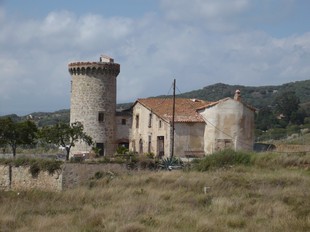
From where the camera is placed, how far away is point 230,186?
2153cm

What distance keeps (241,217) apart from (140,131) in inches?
1000

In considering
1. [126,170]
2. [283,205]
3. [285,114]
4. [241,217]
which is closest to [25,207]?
[241,217]

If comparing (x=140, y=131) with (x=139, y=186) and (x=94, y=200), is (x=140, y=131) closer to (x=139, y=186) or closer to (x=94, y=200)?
(x=139, y=186)

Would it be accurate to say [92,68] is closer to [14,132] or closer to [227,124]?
[14,132]

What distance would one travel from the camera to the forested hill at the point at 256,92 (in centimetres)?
10938

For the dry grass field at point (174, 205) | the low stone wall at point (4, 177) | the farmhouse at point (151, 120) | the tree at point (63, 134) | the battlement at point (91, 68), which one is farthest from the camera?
the battlement at point (91, 68)

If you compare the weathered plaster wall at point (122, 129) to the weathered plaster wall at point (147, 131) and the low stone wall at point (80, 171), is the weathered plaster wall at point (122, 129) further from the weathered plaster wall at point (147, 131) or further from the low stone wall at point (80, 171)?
the low stone wall at point (80, 171)

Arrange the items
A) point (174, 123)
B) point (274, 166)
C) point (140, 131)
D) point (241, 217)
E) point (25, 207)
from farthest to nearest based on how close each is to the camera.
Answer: point (140, 131), point (174, 123), point (274, 166), point (25, 207), point (241, 217)

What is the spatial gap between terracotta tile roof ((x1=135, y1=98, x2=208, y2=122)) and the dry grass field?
40.9 ft

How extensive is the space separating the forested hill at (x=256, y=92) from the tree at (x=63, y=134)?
2810 inches

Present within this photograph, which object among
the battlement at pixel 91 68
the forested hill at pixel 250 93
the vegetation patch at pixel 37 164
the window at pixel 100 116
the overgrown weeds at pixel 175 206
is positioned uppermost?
the forested hill at pixel 250 93

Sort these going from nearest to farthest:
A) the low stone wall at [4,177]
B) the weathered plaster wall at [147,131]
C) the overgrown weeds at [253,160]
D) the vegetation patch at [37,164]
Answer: the vegetation patch at [37,164]
the overgrown weeds at [253,160]
the low stone wall at [4,177]
the weathered plaster wall at [147,131]

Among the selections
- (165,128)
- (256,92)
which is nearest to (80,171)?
(165,128)

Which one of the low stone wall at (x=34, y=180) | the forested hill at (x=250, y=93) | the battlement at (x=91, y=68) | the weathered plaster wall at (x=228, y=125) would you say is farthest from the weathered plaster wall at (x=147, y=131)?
the forested hill at (x=250, y=93)
